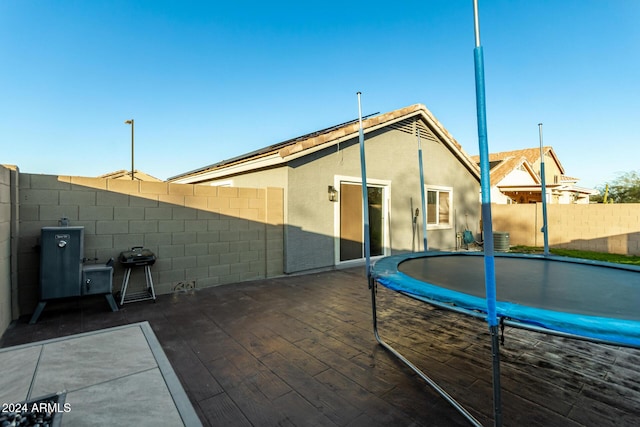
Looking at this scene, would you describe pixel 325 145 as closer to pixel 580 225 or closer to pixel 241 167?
pixel 241 167

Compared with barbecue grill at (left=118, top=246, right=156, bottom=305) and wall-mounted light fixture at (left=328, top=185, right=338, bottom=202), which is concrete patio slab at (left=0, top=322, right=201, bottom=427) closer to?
barbecue grill at (left=118, top=246, right=156, bottom=305)

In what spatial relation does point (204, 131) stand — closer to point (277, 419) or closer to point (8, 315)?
point (8, 315)

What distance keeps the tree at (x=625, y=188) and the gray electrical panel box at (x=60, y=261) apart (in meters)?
30.3

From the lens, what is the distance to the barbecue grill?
3898 millimetres

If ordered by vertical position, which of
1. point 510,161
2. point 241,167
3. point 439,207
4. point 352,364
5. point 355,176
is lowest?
point 352,364

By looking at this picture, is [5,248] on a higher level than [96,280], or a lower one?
higher

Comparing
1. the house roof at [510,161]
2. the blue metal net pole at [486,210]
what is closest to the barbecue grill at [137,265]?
the blue metal net pole at [486,210]

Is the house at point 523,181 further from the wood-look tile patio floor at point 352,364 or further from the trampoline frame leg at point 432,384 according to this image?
the trampoline frame leg at point 432,384

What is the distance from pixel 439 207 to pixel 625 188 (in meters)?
23.0

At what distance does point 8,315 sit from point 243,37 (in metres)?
7.64

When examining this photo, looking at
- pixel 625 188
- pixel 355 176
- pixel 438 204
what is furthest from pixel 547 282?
pixel 625 188

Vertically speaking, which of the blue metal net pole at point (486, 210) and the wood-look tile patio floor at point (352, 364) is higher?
the blue metal net pole at point (486, 210)

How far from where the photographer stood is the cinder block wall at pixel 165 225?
3.54 meters

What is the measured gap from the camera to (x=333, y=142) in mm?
6008
